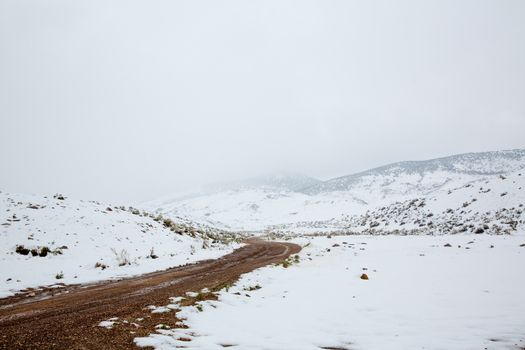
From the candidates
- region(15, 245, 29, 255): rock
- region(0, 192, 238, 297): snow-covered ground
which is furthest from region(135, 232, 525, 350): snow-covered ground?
region(15, 245, 29, 255): rock

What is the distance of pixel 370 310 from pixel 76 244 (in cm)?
1949

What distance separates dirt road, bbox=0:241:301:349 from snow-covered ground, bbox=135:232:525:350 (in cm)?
80

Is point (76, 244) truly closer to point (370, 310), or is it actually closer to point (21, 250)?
point (21, 250)

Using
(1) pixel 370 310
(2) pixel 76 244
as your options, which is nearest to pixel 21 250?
(2) pixel 76 244

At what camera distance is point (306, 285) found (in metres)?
13.8

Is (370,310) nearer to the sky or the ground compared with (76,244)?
nearer to the ground

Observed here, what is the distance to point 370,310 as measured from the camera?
966cm

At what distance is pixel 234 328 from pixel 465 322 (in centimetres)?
572

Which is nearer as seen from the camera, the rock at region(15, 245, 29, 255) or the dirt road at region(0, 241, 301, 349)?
the dirt road at region(0, 241, 301, 349)

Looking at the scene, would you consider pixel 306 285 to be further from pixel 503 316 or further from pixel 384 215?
pixel 384 215

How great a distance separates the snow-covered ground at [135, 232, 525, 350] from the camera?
22.9 ft

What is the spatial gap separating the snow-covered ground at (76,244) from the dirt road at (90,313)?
2701 mm

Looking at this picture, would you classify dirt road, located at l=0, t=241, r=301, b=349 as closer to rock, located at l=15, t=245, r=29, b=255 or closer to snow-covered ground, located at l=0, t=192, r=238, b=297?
snow-covered ground, located at l=0, t=192, r=238, b=297

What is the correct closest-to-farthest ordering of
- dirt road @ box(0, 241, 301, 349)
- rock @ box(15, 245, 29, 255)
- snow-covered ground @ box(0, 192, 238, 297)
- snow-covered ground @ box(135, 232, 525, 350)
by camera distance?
dirt road @ box(0, 241, 301, 349)
snow-covered ground @ box(135, 232, 525, 350)
snow-covered ground @ box(0, 192, 238, 297)
rock @ box(15, 245, 29, 255)
